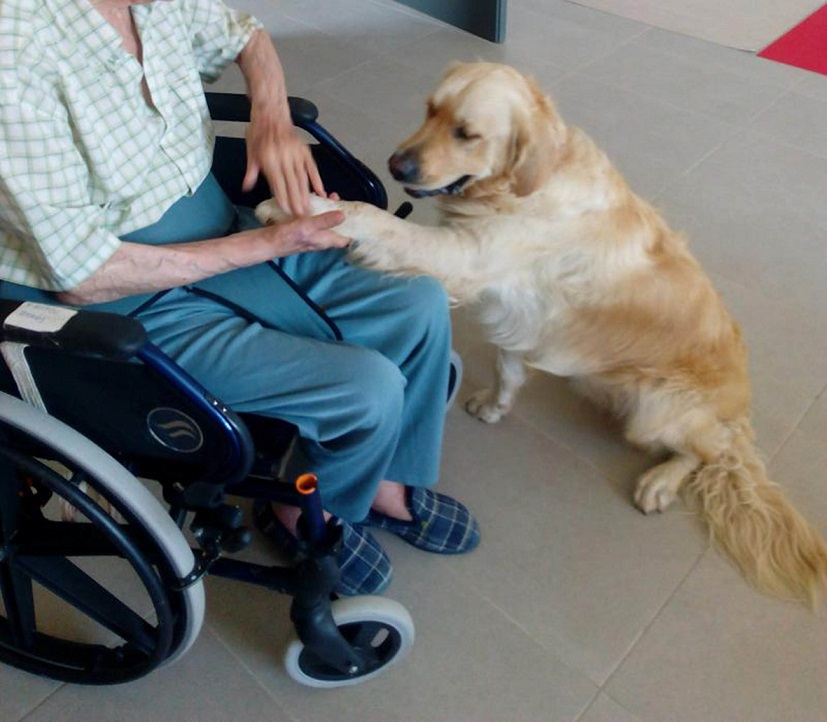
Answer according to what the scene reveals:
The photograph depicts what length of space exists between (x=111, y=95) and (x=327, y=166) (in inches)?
17.1

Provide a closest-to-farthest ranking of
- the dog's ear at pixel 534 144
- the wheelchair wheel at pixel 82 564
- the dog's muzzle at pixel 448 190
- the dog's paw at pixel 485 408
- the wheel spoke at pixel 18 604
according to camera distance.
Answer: the wheelchair wheel at pixel 82 564 < the wheel spoke at pixel 18 604 < the dog's ear at pixel 534 144 < the dog's muzzle at pixel 448 190 < the dog's paw at pixel 485 408

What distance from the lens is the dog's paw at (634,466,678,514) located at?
5.24ft

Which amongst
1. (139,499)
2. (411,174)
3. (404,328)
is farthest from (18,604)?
(411,174)

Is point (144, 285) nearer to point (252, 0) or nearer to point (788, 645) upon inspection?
point (788, 645)

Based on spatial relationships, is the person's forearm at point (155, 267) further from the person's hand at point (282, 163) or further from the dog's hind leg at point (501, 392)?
the dog's hind leg at point (501, 392)

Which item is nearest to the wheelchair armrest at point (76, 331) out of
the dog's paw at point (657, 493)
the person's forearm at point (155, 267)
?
the person's forearm at point (155, 267)

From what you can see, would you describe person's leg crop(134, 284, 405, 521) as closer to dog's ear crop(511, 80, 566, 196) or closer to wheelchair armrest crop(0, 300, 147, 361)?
wheelchair armrest crop(0, 300, 147, 361)

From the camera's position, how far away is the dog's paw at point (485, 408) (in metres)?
1.77

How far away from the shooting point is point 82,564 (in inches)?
57.9

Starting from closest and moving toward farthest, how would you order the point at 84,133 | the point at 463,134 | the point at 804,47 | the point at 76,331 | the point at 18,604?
the point at 76,331 → the point at 84,133 → the point at 18,604 → the point at 463,134 → the point at 804,47

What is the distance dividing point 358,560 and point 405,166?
744 mm

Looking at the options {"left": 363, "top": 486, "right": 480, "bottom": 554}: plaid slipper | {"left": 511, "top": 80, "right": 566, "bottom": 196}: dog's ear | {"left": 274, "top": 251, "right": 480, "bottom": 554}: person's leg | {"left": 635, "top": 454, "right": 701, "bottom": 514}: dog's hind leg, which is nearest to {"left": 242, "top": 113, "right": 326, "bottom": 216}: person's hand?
{"left": 274, "top": 251, "right": 480, "bottom": 554}: person's leg

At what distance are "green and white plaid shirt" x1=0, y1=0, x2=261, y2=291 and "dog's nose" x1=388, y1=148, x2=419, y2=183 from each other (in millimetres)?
348

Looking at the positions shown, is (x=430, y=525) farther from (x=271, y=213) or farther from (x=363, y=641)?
(x=271, y=213)
